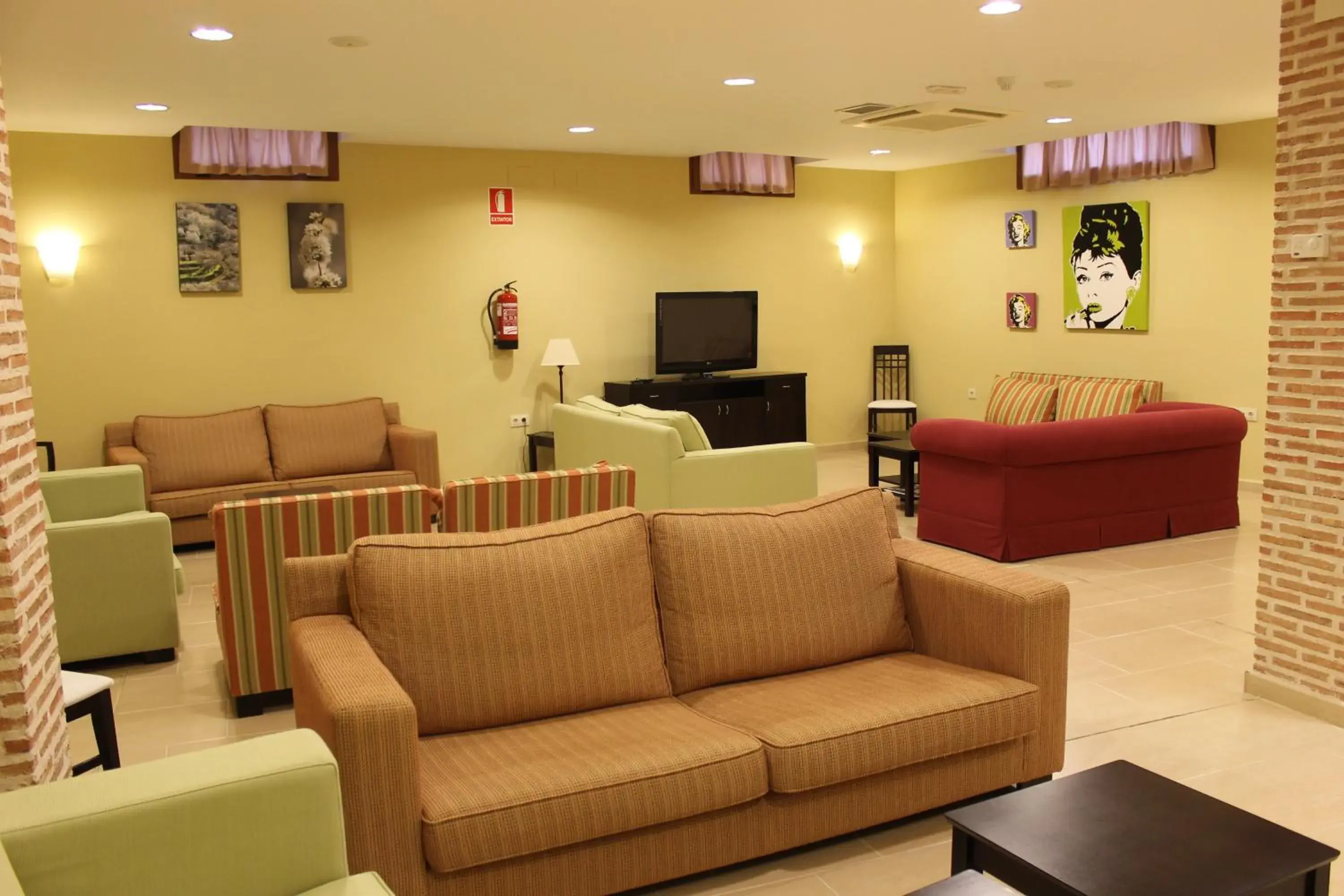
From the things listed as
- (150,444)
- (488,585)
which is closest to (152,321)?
(150,444)

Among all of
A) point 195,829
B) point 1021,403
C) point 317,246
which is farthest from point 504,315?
point 195,829

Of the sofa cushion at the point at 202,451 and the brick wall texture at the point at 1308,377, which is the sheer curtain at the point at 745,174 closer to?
the sofa cushion at the point at 202,451

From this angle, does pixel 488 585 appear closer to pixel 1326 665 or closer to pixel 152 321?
pixel 1326 665

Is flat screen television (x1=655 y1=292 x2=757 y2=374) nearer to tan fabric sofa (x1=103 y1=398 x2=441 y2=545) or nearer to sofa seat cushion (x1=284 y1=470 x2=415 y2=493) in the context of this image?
tan fabric sofa (x1=103 y1=398 x2=441 y2=545)

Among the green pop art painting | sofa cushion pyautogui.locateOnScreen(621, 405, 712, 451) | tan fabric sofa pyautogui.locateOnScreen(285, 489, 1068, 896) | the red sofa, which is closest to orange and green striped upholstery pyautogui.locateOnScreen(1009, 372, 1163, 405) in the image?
the green pop art painting

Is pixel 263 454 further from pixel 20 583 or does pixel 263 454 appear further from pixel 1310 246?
pixel 1310 246

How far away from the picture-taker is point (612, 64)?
566 centimetres

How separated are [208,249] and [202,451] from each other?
1503 millimetres

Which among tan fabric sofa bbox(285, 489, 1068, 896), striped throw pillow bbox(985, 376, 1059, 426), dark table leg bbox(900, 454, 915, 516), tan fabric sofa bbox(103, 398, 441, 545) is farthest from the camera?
striped throw pillow bbox(985, 376, 1059, 426)

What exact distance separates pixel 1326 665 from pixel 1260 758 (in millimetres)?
543

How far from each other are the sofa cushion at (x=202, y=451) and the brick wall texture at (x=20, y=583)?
15.7ft

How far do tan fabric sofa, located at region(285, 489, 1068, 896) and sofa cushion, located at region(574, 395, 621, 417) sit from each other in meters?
3.53

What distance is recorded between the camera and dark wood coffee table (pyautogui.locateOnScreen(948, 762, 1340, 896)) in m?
2.21

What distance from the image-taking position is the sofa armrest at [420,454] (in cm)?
786
